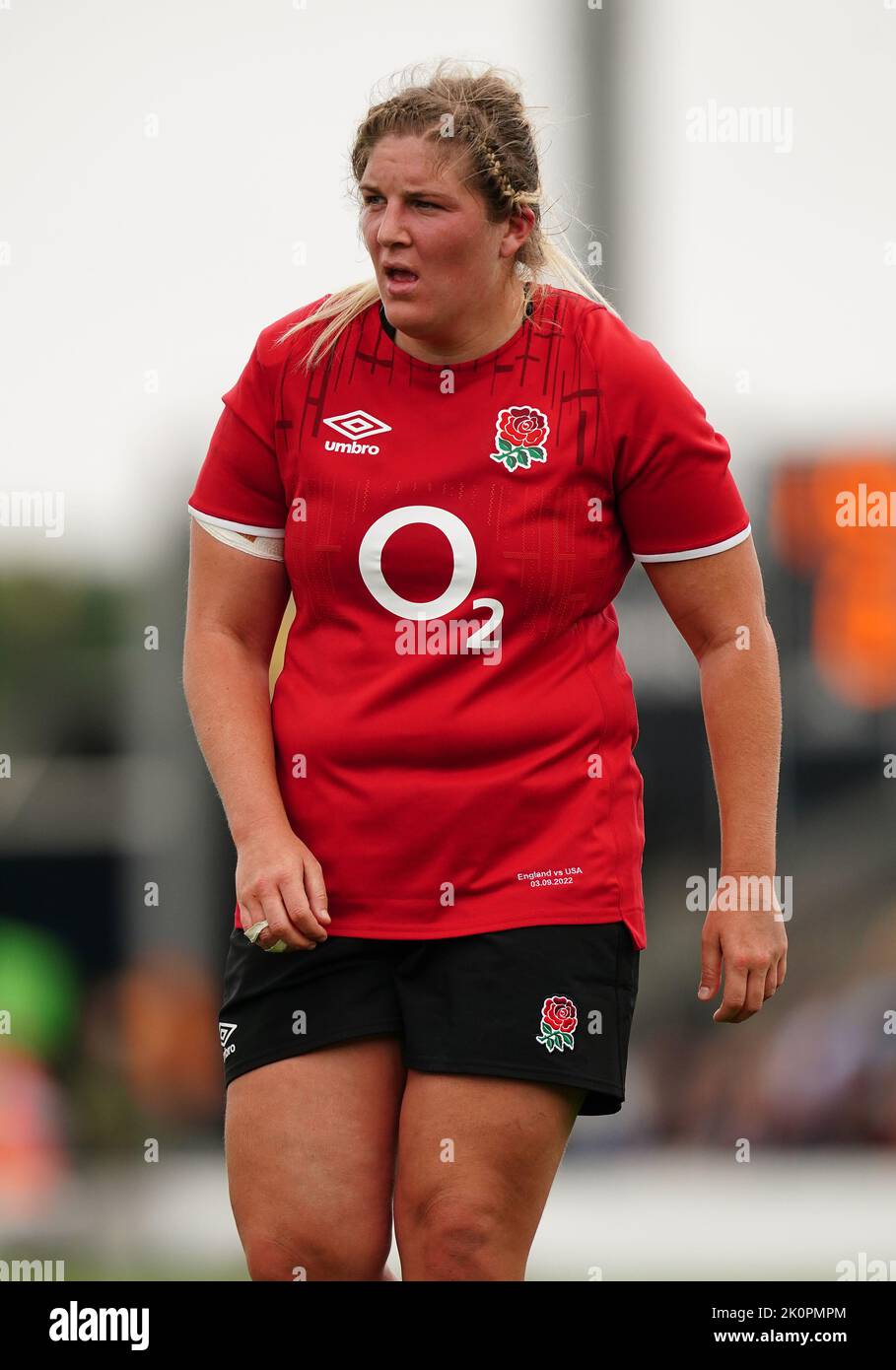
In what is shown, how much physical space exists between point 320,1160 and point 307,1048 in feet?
0.48

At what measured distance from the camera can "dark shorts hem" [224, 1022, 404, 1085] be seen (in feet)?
8.51

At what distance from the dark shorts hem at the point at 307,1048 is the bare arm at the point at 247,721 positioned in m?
0.13

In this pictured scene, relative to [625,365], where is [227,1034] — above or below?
below

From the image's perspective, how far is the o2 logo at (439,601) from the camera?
2.57m

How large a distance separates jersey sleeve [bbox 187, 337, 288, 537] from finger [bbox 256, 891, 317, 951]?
531mm

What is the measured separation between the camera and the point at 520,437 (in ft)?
8.57

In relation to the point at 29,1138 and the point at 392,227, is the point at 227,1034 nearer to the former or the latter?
the point at 392,227

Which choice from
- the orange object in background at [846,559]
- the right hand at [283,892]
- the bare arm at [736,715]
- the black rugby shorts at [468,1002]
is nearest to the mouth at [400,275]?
the bare arm at [736,715]

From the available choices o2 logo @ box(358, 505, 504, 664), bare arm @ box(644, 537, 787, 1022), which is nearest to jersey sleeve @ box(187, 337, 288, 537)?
o2 logo @ box(358, 505, 504, 664)

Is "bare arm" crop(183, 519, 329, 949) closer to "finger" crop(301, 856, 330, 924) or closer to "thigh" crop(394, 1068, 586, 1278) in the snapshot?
"finger" crop(301, 856, 330, 924)

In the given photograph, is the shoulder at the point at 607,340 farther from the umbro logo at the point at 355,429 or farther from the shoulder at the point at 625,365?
the umbro logo at the point at 355,429

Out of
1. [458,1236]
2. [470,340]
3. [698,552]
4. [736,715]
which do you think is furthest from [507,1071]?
[470,340]
